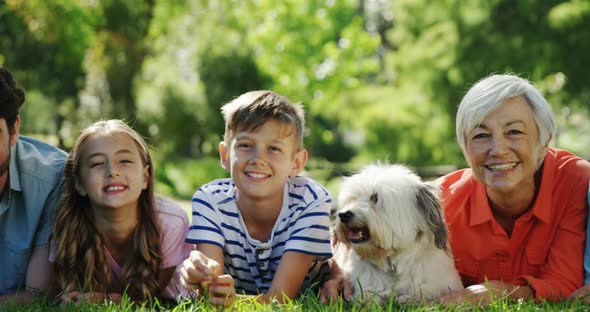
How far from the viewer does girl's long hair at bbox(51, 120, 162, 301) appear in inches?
158

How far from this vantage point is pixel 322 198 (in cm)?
429

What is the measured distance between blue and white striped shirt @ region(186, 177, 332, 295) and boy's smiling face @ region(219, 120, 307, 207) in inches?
6.4

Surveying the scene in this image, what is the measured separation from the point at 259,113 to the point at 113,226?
113 cm

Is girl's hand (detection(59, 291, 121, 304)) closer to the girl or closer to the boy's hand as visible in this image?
the girl

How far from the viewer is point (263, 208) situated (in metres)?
4.28

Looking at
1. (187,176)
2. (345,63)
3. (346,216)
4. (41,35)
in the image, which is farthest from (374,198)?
(41,35)

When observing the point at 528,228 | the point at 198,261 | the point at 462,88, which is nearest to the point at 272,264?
the point at 198,261

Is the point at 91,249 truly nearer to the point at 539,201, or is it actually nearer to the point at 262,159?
the point at 262,159

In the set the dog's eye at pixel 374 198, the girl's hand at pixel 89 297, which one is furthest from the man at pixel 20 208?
the dog's eye at pixel 374 198

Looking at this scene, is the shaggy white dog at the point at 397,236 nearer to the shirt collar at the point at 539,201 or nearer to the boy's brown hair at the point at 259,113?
the shirt collar at the point at 539,201

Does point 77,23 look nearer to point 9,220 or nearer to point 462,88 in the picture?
point 462,88

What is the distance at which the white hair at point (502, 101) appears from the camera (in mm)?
3875

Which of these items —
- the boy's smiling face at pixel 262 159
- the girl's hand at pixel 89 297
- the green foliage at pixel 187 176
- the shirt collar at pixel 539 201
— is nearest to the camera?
the girl's hand at pixel 89 297

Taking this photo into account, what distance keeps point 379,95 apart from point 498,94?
62.2 feet
